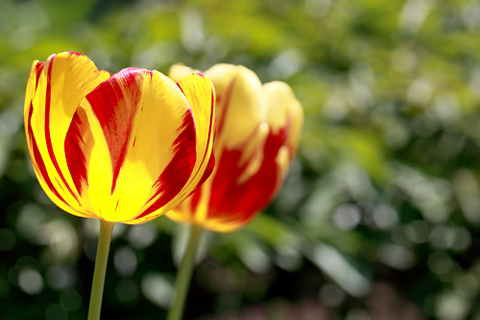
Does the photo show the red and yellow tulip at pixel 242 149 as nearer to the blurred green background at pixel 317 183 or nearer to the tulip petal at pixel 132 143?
the tulip petal at pixel 132 143

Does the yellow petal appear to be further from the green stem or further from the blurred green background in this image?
the blurred green background

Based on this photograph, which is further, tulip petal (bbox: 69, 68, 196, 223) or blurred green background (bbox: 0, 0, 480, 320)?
blurred green background (bbox: 0, 0, 480, 320)

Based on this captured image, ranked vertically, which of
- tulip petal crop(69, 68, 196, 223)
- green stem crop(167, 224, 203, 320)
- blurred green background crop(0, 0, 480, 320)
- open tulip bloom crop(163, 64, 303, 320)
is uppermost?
tulip petal crop(69, 68, 196, 223)

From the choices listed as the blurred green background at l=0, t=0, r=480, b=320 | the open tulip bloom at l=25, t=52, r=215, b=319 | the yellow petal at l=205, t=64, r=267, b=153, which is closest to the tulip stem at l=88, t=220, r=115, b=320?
the open tulip bloom at l=25, t=52, r=215, b=319

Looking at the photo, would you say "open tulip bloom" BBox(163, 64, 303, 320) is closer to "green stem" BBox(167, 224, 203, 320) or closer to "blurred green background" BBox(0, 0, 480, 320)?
"green stem" BBox(167, 224, 203, 320)

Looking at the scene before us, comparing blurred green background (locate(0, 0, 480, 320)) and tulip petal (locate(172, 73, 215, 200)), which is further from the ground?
tulip petal (locate(172, 73, 215, 200))

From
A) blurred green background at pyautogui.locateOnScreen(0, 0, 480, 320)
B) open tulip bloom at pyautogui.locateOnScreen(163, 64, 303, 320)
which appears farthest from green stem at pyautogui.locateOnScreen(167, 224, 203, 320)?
blurred green background at pyautogui.locateOnScreen(0, 0, 480, 320)

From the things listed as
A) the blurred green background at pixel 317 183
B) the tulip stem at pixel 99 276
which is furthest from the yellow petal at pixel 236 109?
the blurred green background at pixel 317 183
